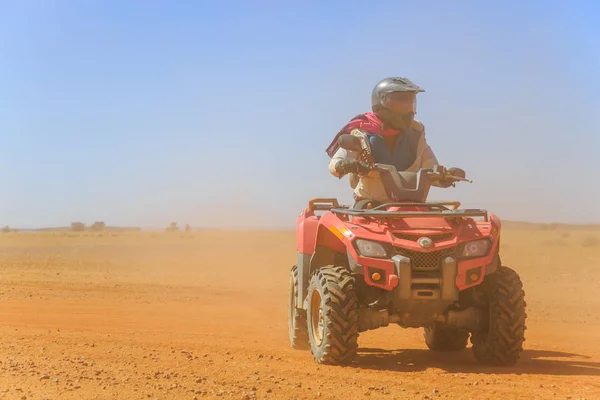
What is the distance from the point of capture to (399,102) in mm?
9773

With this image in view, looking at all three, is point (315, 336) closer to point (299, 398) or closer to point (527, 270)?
point (299, 398)

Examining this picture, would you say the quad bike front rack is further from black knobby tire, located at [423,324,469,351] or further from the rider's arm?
black knobby tire, located at [423,324,469,351]

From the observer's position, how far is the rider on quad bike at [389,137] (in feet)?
32.0

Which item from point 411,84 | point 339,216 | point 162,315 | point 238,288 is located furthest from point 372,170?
point 238,288

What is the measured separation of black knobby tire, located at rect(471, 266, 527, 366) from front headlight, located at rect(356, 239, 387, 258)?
4.22 feet

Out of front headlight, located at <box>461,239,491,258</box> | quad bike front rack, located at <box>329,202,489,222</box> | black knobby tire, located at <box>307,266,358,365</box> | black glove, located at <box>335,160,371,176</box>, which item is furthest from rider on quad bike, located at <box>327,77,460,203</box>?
black knobby tire, located at <box>307,266,358,365</box>

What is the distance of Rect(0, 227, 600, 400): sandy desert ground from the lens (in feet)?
23.3

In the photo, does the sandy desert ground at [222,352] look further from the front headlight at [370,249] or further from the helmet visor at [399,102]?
the helmet visor at [399,102]

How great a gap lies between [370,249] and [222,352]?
85.4 inches

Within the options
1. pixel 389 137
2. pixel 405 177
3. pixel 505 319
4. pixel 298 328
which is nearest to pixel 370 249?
pixel 405 177

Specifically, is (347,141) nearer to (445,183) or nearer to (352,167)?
(352,167)

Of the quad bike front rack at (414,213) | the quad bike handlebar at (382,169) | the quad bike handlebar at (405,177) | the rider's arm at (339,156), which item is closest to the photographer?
the quad bike front rack at (414,213)

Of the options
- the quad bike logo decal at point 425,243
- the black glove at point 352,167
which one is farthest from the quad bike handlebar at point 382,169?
the quad bike logo decal at point 425,243

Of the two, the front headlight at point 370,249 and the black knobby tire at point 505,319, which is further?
the black knobby tire at point 505,319
